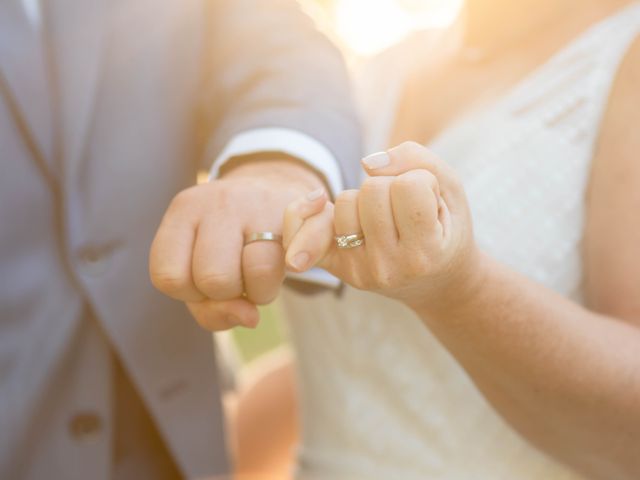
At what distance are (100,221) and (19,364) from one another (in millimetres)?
240

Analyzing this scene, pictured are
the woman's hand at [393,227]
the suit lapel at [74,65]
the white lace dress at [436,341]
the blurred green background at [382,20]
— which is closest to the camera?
the woman's hand at [393,227]

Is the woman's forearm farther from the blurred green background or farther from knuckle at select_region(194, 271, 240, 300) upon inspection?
the blurred green background

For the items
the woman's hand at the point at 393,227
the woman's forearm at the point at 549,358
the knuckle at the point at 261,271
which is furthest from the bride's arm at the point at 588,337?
the knuckle at the point at 261,271

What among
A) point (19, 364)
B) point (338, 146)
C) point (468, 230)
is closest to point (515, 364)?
point (468, 230)

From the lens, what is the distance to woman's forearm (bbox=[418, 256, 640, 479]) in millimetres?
841

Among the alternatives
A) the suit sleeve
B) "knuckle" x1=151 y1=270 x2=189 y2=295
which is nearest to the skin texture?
"knuckle" x1=151 y1=270 x2=189 y2=295

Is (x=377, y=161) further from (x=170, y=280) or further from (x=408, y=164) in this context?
(x=170, y=280)

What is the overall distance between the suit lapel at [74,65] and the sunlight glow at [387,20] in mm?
756

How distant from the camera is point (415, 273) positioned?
2.16ft

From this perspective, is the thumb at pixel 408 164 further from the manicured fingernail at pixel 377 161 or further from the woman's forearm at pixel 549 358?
the woman's forearm at pixel 549 358

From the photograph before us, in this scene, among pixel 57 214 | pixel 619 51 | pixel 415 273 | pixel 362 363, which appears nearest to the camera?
pixel 415 273

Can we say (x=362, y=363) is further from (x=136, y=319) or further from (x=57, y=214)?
(x=57, y=214)

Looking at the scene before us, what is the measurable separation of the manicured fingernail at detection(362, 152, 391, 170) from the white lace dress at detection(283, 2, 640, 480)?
0.49 m

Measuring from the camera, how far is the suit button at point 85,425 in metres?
1.06
